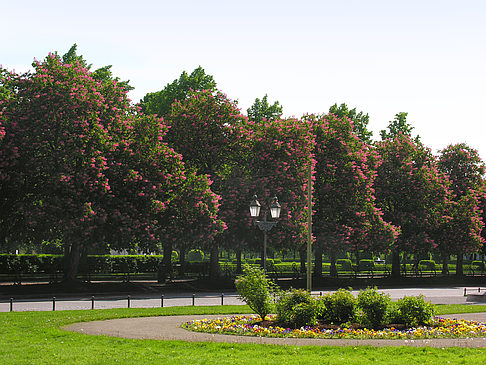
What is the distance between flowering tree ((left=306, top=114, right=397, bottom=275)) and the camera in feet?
155

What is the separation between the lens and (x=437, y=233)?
180 ft

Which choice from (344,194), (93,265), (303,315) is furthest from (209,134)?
(303,315)

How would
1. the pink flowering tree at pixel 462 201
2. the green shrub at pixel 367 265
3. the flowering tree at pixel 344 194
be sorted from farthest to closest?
the green shrub at pixel 367 265 → the pink flowering tree at pixel 462 201 → the flowering tree at pixel 344 194

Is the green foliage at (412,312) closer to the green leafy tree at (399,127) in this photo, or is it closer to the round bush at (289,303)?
the round bush at (289,303)

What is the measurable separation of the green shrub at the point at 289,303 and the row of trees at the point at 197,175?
24.7 feet

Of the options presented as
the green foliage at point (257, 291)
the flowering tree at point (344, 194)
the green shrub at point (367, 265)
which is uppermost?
the flowering tree at point (344, 194)

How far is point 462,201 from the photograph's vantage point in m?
55.5

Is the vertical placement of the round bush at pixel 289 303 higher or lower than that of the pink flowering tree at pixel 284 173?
lower

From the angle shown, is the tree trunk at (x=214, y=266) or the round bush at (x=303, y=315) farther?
the tree trunk at (x=214, y=266)

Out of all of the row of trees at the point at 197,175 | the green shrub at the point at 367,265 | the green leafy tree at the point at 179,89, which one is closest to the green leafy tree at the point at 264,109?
the row of trees at the point at 197,175

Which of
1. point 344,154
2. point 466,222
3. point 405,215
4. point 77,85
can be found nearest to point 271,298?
point 77,85

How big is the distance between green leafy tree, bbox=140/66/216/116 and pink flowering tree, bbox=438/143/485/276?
24.6 meters

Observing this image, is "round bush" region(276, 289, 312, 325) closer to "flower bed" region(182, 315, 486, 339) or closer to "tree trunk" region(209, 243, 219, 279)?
"flower bed" region(182, 315, 486, 339)

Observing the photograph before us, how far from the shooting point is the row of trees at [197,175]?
114 ft
